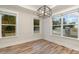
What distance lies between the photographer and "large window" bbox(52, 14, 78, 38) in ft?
7.85

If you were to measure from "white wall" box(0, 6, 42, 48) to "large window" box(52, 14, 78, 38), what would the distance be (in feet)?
3.43

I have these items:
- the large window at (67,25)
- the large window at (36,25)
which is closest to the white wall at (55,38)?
the large window at (67,25)

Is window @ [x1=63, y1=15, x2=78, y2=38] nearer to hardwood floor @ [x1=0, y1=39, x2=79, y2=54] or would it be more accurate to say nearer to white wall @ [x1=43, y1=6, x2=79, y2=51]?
white wall @ [x1=43, y1=6, x2=79, y2=51]

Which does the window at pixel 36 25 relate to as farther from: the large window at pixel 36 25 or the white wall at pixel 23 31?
the white wall at pixel 23 31

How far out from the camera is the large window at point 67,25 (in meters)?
2.39

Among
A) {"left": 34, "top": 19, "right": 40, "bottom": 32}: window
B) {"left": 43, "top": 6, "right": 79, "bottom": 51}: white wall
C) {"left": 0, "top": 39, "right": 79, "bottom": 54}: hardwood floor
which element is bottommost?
{"left": 0, "top": 39, "right": 79, "bottom": 54}: hardwood floor

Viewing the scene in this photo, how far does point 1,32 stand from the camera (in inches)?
95.3

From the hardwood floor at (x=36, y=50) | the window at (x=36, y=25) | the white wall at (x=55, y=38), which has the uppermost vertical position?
the window at (x=36, y=25)

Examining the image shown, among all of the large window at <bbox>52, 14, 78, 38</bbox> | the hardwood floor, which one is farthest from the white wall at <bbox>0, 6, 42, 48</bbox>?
the large window at <bbox>52, 14, 78, 38</bbox>

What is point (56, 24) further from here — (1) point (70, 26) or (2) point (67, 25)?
(1) point (70, 26)

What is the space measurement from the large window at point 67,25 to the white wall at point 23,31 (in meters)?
1.05

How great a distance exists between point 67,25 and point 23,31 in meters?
1.66

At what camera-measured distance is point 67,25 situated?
8.64 feet
